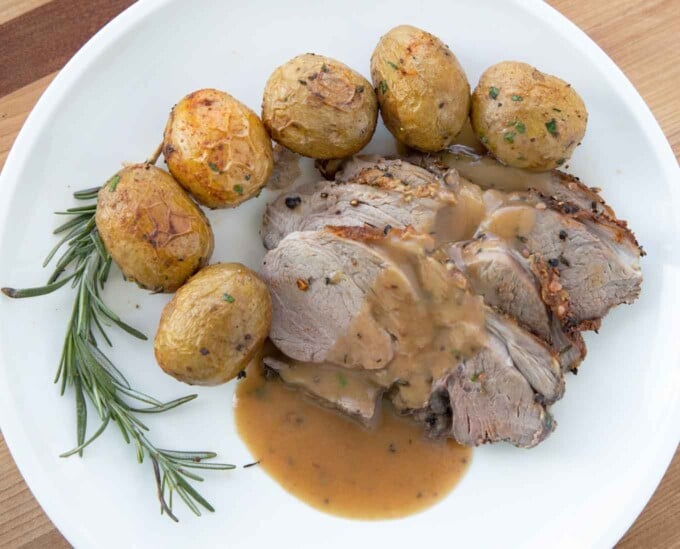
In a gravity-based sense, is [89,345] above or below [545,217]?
below

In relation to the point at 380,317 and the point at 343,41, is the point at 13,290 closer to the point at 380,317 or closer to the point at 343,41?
the point at 380,317

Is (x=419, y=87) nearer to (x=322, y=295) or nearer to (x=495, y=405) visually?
(x=322, y=295)

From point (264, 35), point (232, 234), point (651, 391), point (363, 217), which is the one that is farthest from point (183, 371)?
point (651, 391)

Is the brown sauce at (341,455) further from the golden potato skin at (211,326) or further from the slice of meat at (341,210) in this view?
the slice of meat at (341,210)

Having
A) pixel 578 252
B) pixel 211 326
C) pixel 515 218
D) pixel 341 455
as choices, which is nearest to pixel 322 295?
pixel 211 326

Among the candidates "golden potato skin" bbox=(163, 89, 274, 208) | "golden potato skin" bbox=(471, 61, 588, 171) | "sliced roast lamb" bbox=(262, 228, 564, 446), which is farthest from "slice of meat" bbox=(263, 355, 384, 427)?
"golden potato skin" bbox=(471, 61, 588, 171)
